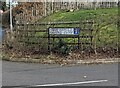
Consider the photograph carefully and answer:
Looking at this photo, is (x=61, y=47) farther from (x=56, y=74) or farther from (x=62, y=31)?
(x=56, y=74)

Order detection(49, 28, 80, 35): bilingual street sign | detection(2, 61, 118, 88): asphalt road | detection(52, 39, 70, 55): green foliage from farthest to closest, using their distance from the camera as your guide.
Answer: detection(49, 28, 80, 35): bilingual street sign, detection(52, 39, 70, 55): green foliage, detection(2, 61, 118, 88): asphalt road

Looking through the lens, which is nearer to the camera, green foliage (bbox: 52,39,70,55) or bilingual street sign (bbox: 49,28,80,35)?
green foliage (bbox: 52,39,70,55)

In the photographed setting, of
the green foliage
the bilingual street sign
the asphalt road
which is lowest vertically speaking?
the asphalt road

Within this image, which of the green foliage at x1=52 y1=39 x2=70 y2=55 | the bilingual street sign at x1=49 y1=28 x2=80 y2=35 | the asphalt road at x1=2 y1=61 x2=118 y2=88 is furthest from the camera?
the bilingual street sign at x1=49 y1=28 x2=80 y2=35

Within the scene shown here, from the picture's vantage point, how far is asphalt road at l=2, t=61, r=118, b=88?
10.1 metres

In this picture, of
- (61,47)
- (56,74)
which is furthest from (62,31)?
(56,74)

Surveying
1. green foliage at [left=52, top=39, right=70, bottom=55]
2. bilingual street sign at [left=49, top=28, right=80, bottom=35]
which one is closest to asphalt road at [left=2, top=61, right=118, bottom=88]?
green foliage at [left=52, top=39, right=70, bottom=55]

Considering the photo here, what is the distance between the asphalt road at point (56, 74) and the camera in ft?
33.3

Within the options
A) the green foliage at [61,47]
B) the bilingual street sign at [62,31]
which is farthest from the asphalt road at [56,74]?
the bilingual street sign at [62,31]

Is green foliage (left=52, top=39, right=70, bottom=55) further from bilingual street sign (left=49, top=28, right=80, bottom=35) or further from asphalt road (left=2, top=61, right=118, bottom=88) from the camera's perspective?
asphalt road (left=2, top=61, right=118, bottom=88)

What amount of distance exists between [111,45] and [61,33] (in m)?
2.30

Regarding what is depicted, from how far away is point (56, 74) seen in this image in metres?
11.9

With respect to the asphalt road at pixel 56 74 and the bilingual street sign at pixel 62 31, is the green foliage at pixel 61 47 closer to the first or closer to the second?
the bilingual street sign at pixel 62 31

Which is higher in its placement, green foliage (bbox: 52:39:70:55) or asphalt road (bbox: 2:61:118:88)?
green foliage (bbox: 52:39:70:55)
